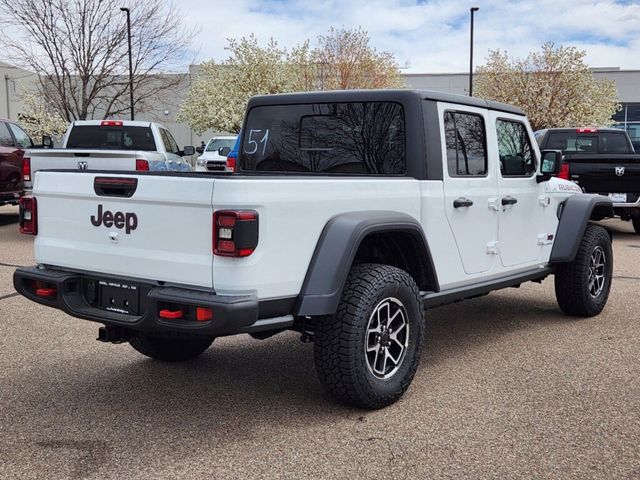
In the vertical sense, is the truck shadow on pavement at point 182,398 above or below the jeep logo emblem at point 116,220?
below

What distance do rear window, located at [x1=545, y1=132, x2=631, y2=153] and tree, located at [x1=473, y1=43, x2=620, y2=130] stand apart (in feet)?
66.9

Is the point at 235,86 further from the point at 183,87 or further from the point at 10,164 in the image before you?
the point at 10,164

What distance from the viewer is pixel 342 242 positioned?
3686 mm

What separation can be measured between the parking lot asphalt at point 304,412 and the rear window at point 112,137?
629 cm

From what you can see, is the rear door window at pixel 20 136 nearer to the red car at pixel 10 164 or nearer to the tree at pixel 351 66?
the red car at pixel 10 164

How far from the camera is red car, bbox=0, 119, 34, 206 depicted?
12.6 m

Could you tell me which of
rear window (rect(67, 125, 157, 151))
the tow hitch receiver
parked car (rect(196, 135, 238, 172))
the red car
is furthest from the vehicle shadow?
parked car (rect(196, 135, 238, 172))

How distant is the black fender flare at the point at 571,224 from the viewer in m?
5.91

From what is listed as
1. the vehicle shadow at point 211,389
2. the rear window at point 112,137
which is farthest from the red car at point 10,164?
the vehicle shadow at point 211,389

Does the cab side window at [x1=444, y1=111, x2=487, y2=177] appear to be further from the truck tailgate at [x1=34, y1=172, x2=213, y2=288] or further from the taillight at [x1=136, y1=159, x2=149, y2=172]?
the taillight at [x1=136, y1=159, x2=149, y2=172]

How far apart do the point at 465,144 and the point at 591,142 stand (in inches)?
362

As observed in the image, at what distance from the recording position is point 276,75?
35.6m

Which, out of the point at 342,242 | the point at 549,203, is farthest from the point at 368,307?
the point at 549,203

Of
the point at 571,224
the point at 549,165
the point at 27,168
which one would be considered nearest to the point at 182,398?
the point at 549,165
